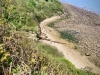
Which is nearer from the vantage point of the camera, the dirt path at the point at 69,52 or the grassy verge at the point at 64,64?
the grassy verge at the point at 64,64

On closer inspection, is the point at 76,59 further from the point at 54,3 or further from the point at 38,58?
the point at 54,3

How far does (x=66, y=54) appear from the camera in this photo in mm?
31219

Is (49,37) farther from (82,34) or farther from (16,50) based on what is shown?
(16,50)

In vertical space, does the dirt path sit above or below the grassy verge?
below

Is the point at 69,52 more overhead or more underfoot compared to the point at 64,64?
more underfoot

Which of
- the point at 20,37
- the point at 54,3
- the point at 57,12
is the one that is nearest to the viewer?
the point at 20,37

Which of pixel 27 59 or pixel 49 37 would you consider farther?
pixel 49 37

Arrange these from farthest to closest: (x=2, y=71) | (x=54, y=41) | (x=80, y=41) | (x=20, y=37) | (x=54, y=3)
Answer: (x=54, y=3) → (x=80, y=41) → (x=54, y=41) → (x=20, y=37) → (x=2, y=71)

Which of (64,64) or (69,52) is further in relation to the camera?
(69,52)

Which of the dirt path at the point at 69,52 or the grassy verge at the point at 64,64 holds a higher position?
the grassy verge at the point at 64,64

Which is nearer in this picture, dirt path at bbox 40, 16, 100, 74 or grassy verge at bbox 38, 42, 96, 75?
grassy verge at bbox 38, 42, 96, 75

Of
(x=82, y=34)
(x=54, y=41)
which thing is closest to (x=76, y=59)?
(x=54, y=41)

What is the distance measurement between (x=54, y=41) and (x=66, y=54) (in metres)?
4.79

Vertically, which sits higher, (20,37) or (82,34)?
(20,37)
